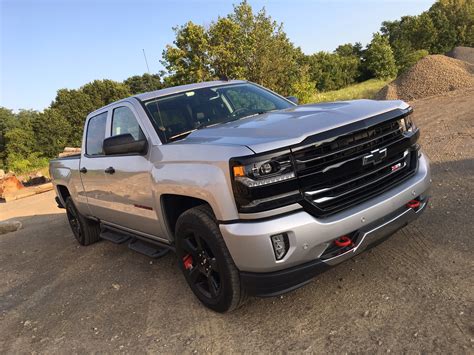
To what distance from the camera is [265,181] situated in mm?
2643

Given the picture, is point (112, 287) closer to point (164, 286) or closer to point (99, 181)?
point (164, 286)

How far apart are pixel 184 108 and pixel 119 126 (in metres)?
0.86

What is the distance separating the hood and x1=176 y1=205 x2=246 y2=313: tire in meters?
0.60

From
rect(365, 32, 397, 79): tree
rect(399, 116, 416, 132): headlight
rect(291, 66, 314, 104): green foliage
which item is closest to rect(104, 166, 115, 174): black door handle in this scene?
rect(399, 116, 416, 132): headlight

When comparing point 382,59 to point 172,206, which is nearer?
point 172,206

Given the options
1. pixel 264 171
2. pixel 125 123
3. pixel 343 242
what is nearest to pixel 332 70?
pixel 125 123

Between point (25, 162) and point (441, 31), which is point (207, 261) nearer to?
point (25, 162)

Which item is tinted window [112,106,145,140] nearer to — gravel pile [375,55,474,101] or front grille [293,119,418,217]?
front grille [293,119,418,217]

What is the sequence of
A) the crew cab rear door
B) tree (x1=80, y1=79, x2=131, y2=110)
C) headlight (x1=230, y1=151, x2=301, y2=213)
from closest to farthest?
1. headlight (x1=230, y1=151, x2=301, y2=213)
2. the crew cab rear door
3. tree (x1=80, y1=79, x2=131, y2=110)

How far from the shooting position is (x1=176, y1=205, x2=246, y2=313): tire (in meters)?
2.99

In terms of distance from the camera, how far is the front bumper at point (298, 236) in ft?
8.68

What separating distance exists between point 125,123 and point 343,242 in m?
2.59

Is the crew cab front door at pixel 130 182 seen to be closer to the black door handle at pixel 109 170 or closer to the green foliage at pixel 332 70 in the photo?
the black door handle at pixel 109 170

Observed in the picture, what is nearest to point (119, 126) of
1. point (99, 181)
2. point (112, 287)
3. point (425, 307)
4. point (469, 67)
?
point (99, 181)
